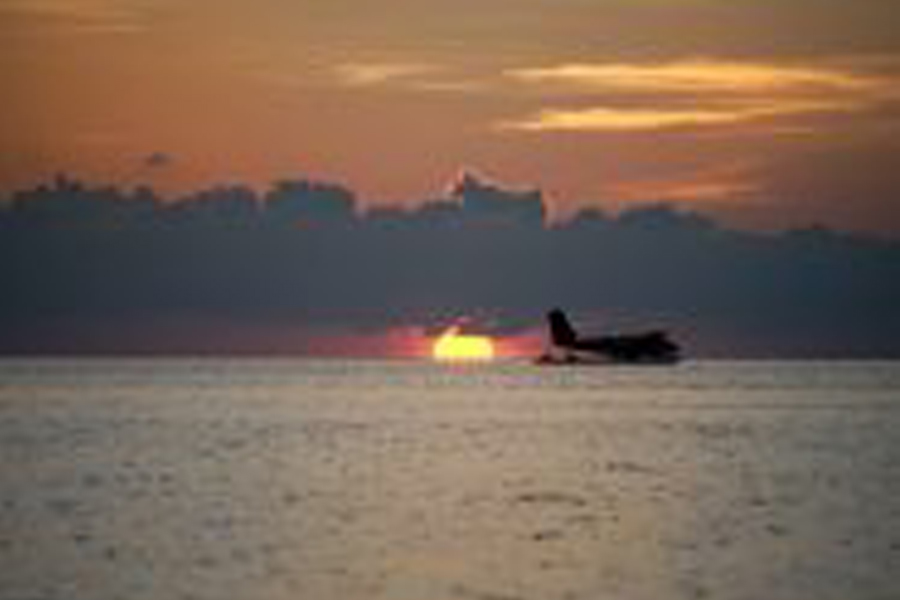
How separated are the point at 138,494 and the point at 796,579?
111ft

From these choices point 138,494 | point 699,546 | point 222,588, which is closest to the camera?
point 222,588

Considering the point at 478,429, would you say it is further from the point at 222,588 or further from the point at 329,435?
the point at 222,588

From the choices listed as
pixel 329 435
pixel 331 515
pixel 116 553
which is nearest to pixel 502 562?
pixel 116 553

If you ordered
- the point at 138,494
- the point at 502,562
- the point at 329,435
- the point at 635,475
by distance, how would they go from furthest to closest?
the point at 329,435 → the point at 635,475 → the point at 138,494 → the point at 502,562

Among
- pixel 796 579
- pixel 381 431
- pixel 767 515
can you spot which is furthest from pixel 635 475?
pixel 381 431

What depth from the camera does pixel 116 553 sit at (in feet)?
201

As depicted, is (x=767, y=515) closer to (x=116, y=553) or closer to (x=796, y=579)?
(x=796, y=579)

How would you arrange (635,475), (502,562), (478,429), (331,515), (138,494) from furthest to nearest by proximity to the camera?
(478,429) → (635,475) → (138,494) → (331,515) → (502,562)

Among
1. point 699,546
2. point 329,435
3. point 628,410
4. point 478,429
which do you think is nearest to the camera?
point 699,546

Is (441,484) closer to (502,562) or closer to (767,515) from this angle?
(767,515)

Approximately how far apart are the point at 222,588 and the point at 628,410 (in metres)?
146

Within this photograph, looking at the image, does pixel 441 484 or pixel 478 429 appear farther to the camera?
pixel 478 429

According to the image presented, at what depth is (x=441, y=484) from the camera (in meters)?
87.6

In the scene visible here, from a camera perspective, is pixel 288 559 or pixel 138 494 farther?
pixel 138 494
